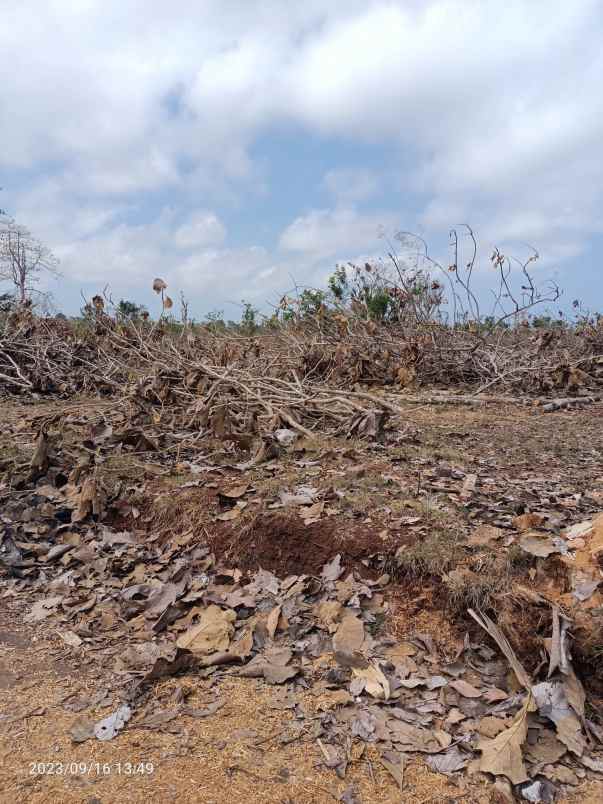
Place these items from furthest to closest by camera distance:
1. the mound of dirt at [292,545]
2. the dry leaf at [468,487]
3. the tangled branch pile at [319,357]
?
the tangled branch pile at [319,357], the dry leaf at [468,487], the mound of dirt at [292,545]

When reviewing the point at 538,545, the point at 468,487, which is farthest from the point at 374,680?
the point at 468,487

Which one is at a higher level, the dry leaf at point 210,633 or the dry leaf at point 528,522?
the dry leaf at point 528,522

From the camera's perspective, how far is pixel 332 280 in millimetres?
12016

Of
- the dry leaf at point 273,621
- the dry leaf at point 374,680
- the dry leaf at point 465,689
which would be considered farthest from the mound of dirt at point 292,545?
the dry leaf at point 465,689

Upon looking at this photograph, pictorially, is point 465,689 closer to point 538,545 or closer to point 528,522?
point 538,545

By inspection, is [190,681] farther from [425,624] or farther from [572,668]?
[572,668]

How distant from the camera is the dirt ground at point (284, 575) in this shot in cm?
178

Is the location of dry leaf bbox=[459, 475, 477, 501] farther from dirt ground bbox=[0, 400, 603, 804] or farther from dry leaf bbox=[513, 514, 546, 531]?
dry leaf bbox=[513, 514, 546, 531]

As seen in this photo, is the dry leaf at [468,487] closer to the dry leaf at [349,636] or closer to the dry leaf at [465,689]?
the dry leaf at [349,636]

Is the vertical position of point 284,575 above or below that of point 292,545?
below

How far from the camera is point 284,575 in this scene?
9.43 ft

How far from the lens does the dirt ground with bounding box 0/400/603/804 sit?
70.0 inches

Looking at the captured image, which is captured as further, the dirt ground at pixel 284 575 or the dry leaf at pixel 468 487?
the dry leaf at pixel 468 487

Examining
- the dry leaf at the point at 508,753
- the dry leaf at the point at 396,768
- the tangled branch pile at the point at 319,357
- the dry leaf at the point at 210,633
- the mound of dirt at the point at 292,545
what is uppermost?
the tangled branch pile at the point at 319,357
